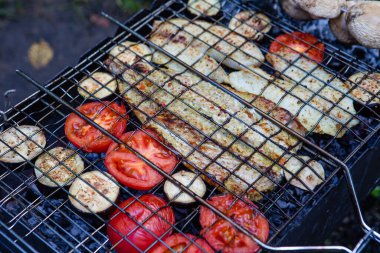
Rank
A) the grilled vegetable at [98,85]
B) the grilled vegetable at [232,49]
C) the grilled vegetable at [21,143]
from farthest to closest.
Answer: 1. the grilled vegetable at [232,49]
2. the grilled vegetable at [98,85]
3. the grilled vegetable at [21,143]

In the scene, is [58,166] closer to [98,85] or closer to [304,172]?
[98,85]

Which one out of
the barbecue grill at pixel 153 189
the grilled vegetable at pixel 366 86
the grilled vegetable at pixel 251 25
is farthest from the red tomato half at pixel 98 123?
the grilled vegetable at pixel 366 86

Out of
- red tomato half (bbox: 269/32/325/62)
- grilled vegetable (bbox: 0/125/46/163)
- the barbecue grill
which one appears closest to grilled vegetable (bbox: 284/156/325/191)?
the barbecue grill

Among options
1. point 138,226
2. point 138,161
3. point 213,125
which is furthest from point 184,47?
point 138,226

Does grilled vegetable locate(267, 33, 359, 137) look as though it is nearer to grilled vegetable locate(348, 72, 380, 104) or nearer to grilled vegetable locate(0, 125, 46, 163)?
grilled vegetable locate(348, 72, 380, 104)

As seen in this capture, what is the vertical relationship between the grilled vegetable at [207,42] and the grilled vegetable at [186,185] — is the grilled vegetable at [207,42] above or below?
above

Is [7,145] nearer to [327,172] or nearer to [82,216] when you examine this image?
[82,216]

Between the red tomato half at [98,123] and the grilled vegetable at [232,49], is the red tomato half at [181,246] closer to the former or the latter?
the red tomato half at [98,123]
